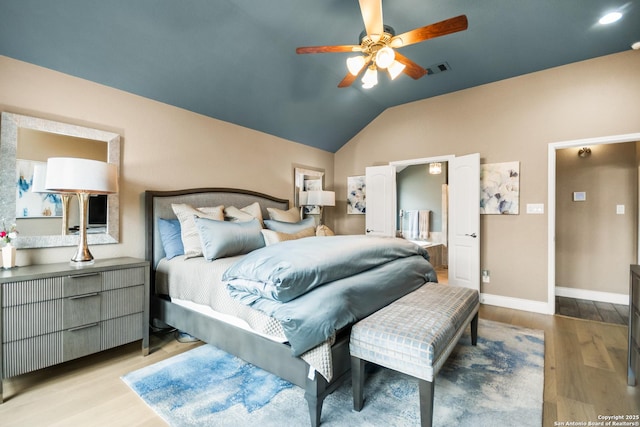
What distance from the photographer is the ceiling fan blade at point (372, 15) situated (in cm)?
198

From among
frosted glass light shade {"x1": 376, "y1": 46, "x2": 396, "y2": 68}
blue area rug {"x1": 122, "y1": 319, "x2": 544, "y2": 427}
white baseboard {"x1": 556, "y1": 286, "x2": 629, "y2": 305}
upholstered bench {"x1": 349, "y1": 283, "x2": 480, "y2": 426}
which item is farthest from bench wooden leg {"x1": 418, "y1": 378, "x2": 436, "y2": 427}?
white baseboard {"x1": 556, "y1": 286, "x2": 629, "y2": 305}

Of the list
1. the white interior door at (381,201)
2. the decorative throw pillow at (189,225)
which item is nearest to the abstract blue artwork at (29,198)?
the decorative throw pillow at (189,225)

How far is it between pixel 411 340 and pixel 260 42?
9.68ft

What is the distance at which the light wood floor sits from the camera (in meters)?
1.76

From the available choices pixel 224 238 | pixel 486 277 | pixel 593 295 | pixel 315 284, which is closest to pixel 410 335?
pixel 315 284

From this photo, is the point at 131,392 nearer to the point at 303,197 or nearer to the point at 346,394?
the point at 346,394

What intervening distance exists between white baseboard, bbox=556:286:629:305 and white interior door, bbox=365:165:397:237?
2601 mm

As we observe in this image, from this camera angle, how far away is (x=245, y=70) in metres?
3.26

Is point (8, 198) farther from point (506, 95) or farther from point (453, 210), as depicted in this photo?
point (506, 95)

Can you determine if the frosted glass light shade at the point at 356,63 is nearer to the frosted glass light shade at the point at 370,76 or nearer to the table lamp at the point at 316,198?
the frosted glass light shade at the point at 370,76

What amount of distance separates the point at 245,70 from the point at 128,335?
275 cm

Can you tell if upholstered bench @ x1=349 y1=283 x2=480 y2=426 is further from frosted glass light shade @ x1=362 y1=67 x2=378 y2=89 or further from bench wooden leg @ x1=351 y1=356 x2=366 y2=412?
frosted glass light shade @ x1=362 y1=67 x2=378 y2=89

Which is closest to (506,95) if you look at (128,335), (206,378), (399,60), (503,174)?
(503,174)

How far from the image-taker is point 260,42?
3.00m
